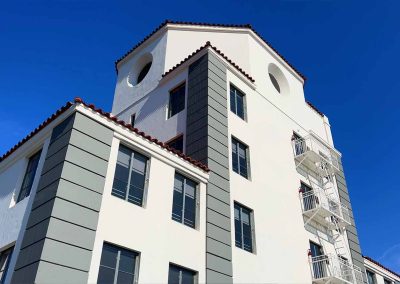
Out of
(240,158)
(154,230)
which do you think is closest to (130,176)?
(154,230)

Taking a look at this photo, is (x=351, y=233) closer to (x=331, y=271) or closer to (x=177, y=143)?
(x=331, y=271)

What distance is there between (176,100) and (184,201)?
6.88 m

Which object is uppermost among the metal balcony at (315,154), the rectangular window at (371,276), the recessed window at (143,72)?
the recessed window at (143,72)

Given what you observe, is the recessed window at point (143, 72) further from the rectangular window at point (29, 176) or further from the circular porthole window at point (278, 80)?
the rectangular window at point (29, 176)

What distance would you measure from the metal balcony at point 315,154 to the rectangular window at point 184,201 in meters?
8.55

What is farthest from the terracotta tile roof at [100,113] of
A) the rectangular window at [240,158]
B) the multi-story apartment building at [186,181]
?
the rectangular window at [240,158]

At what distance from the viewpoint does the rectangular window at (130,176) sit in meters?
12.7

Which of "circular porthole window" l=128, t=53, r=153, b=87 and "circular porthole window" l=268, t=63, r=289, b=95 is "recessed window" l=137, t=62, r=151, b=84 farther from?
"circular porthole window" l=268, t=63, r=289, b=95

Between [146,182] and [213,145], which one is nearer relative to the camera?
[146,182]

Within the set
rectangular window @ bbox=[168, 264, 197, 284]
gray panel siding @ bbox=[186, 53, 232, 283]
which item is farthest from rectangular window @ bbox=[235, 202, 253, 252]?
rectangular window @ bbox=[168, 264, 197, 284]

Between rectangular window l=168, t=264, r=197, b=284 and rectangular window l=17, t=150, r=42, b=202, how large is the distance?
520 cm

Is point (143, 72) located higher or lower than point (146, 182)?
higher

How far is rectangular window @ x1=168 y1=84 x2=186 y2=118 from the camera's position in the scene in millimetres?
19375

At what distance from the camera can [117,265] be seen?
37.4ft
